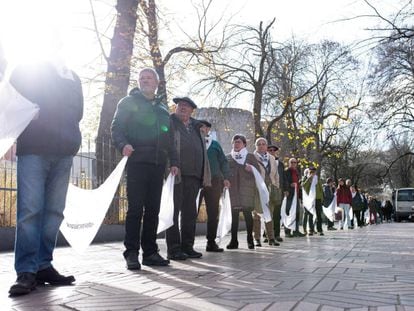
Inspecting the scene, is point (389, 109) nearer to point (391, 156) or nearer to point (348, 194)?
point (348, 194)

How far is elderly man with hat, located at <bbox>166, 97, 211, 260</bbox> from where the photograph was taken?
7200mm

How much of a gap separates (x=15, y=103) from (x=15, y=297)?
145 cm

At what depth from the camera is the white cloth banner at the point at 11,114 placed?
420 cm

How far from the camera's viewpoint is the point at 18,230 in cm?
442

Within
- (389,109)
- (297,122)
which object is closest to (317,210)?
(389,109)

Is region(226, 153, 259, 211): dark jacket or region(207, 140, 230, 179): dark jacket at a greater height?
region(207, 140, 230, 179): dark jacket

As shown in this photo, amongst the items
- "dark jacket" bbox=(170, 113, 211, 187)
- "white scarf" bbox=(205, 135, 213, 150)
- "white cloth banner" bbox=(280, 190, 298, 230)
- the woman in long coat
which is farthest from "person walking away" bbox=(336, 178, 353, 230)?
"dark jacket" bbox=(170, 113, 211, 187)

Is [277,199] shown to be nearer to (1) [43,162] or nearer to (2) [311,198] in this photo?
(2) [311,198]

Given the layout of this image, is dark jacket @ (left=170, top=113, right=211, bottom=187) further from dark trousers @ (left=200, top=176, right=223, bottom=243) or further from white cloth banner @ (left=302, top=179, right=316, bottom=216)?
white cloth banner @ (left=302, top=179, right=316, bottom=216)

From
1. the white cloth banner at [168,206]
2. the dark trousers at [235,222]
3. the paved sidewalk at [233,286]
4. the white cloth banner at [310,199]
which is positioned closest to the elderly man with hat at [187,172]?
the white cloth banner at [168,206]

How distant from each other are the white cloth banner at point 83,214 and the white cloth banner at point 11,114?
5.30 feet

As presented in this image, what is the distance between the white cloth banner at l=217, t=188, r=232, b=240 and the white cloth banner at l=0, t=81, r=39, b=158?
4.65 metres

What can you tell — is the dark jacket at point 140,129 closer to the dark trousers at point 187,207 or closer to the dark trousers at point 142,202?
the dark trousers at point 142,202

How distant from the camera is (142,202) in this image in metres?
5.98
